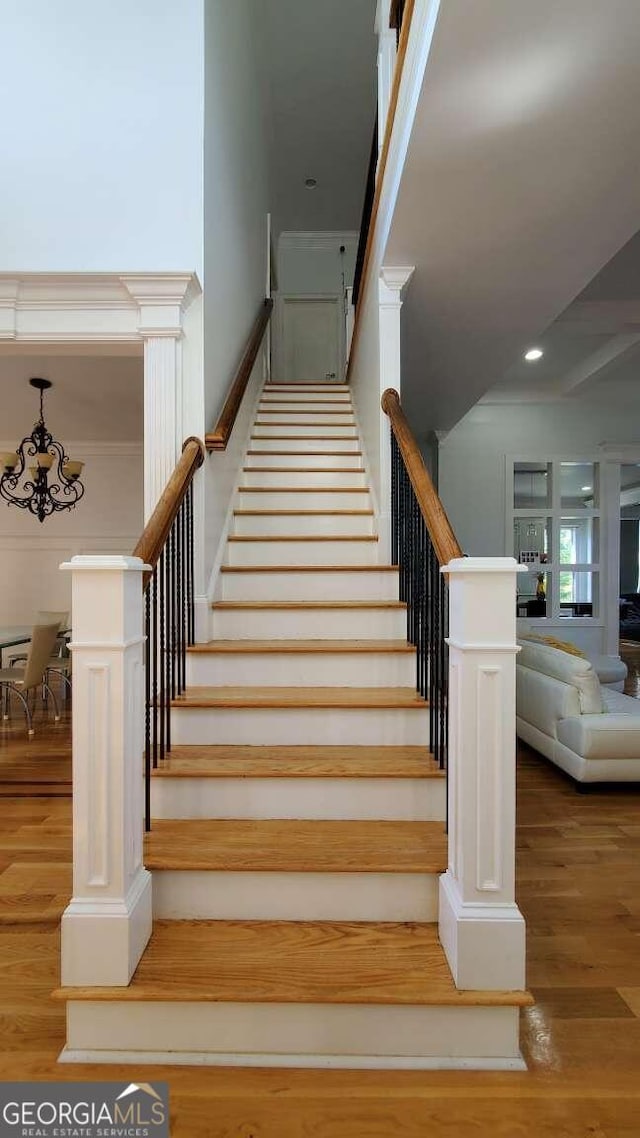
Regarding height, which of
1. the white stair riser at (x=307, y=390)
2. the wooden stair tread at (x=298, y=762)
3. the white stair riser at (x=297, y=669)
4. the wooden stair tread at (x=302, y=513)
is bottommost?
the wooden stair tread at (x=298, y=762)

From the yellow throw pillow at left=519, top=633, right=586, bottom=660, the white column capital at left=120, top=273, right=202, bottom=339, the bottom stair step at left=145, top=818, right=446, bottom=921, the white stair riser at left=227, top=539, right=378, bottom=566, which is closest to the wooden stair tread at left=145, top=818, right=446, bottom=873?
the bottom stair step at left=145, top=818, right=446, bottom=921

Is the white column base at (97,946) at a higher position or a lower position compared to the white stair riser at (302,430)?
lower

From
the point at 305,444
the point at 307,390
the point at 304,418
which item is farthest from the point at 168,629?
the point at 307,390

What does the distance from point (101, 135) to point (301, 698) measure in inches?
104

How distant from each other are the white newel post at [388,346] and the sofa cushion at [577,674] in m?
1.22

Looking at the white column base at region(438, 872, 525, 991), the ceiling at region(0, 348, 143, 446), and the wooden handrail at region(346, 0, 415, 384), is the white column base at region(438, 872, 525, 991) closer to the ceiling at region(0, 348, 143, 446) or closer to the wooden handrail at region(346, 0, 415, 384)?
the wooden handrail at region(346, 0, 415, 384)

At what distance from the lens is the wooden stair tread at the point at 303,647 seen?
2393 mm

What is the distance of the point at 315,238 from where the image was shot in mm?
7676

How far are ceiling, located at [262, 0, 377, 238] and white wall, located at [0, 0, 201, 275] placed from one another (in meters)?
2.84

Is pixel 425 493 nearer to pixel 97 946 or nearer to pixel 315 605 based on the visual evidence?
pixel 315 605

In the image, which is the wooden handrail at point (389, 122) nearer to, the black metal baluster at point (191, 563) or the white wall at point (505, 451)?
the black metal baluster at point (191, 563)

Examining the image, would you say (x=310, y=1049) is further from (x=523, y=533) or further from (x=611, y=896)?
(x=523, y=533)

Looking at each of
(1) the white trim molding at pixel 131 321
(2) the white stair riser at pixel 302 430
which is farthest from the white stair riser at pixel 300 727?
(2) the white stair riser at pixel 302 430

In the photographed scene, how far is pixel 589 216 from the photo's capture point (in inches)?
98.4
